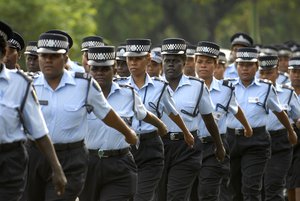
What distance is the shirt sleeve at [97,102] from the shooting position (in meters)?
10.5

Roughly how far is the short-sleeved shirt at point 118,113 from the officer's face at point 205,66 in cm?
289

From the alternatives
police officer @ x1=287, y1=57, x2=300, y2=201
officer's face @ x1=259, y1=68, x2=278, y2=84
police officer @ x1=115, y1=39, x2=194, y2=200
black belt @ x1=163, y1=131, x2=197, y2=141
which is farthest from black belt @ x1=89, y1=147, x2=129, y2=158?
police officer @ x1=287, y1=57, x2=300, y2=201

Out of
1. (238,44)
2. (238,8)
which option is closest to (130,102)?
(238,44)

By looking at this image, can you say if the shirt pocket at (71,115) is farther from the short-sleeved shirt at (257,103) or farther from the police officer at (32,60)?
the short-sleeved shirt at (257,103)

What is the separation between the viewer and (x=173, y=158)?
13.5 metres

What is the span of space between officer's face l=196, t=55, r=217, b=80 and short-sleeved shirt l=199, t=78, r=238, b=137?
0.39 feet

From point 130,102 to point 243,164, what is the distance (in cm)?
412

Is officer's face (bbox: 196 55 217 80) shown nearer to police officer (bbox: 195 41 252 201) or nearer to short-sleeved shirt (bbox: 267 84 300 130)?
police officer (bbox: 195 41 252 201)

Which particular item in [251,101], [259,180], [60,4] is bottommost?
[259,180]

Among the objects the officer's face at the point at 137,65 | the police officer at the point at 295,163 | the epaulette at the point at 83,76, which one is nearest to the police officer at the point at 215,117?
the officer's face at the point at 137,65

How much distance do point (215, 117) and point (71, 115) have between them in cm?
436

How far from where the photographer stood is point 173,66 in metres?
13.7

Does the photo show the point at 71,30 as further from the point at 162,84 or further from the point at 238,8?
the point at 238,8

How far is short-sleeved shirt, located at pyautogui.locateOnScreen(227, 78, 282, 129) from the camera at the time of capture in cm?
1548
